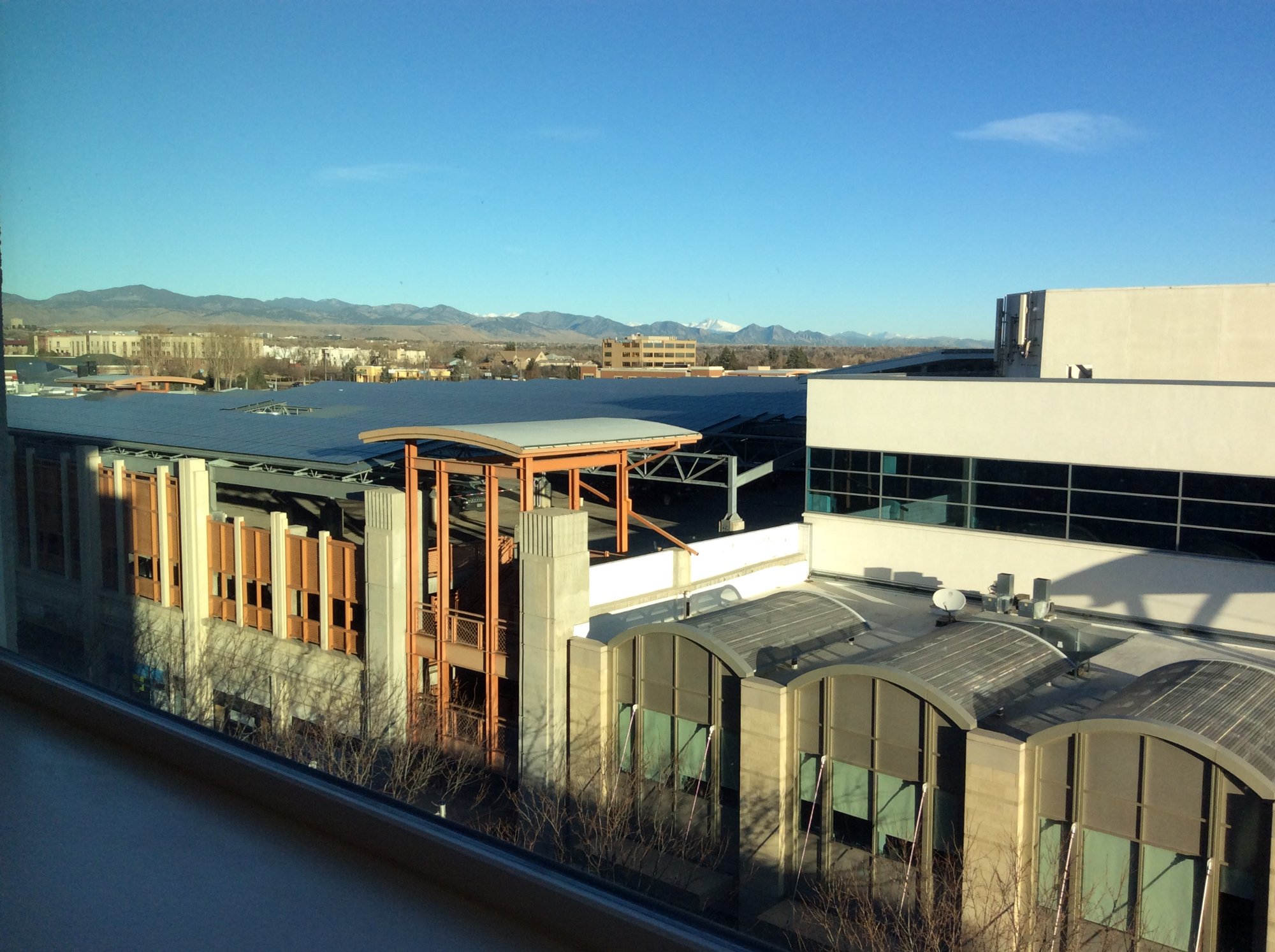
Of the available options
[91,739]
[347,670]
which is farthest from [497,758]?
[91,739]

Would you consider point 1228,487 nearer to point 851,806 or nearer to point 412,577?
point 851,806

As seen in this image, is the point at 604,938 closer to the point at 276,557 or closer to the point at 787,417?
the point at 276,557

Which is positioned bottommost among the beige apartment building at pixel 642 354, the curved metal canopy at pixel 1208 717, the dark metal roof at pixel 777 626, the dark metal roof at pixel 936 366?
the dark metal roof at pixel 777 626

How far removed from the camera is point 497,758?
13297 mm

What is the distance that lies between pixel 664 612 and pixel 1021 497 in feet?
18.2

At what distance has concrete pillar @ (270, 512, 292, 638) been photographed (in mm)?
16172

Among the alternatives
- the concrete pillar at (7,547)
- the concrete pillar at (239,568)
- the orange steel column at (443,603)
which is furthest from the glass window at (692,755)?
the concrete pillar at (239,568)

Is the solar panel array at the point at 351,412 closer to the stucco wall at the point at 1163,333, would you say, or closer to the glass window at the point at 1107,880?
the stucco wall at the point at 1163,333

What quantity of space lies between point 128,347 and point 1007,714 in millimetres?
13568

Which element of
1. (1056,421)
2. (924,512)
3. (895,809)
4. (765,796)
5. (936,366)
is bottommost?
(765,796)

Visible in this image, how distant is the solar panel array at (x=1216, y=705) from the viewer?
7.86m

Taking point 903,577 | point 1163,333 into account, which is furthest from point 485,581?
point 1163,333

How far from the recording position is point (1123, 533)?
1361cm

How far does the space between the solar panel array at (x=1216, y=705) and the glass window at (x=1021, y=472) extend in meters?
4.46
